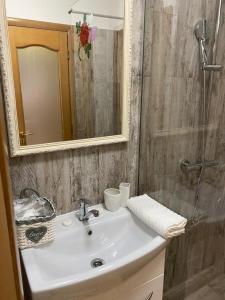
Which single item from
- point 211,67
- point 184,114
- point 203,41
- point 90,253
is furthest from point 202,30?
point 90,253

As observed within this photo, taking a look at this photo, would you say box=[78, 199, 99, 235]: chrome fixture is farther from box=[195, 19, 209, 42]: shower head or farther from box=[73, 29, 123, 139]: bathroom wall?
box=[195, 19, 209, 42]: shower head

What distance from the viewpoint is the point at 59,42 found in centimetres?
111

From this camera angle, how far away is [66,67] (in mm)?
1154

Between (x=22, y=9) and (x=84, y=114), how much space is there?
1.76 ft

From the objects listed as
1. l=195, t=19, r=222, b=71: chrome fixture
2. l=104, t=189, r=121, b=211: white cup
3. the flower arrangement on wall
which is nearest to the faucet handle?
l=104, t=189, r=121, b=211: white cup

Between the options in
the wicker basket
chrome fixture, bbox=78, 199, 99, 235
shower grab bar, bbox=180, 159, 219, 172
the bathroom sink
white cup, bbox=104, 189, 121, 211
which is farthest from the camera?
shower grab bar, bbox=180, 159, 219, 172

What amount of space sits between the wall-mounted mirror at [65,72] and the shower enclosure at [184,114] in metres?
→ 0.18

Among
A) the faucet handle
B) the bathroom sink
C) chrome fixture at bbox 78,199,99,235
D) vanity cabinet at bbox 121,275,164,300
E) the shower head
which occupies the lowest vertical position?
vanity cabinet at bbox 121,275,164,300

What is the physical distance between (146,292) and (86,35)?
1.31 meters

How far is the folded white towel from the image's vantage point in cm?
113

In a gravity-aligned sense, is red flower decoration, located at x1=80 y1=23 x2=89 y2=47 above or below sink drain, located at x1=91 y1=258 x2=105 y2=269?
above

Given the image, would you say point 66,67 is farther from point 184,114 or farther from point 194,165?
point 194,165

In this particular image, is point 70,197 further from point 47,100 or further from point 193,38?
point 193,38

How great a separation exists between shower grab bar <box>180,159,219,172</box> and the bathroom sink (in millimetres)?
469
